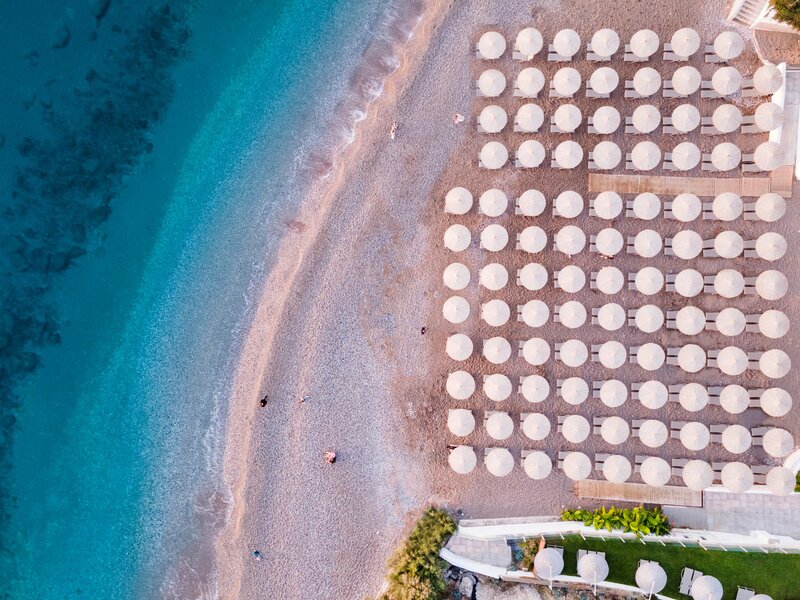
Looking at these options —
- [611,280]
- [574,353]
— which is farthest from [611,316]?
[574,353]

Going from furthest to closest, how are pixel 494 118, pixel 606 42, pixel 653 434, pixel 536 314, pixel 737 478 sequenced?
pixel 494 118 < pixel 536 314 < pixel 606 42 < pixel 653 434 < pixel 737 478

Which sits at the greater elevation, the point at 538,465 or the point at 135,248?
the point at 135,248

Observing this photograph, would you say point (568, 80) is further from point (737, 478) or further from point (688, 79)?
point (737, 478)

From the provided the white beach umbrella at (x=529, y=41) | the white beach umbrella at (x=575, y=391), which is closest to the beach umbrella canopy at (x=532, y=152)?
the white beach umbrella at (x=529, y=41)

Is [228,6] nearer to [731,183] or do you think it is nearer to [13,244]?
[13,244]

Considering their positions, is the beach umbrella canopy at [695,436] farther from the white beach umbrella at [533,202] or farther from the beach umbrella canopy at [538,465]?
the white beach umbrella at [533,202]

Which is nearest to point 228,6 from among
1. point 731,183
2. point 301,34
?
point 301,34
